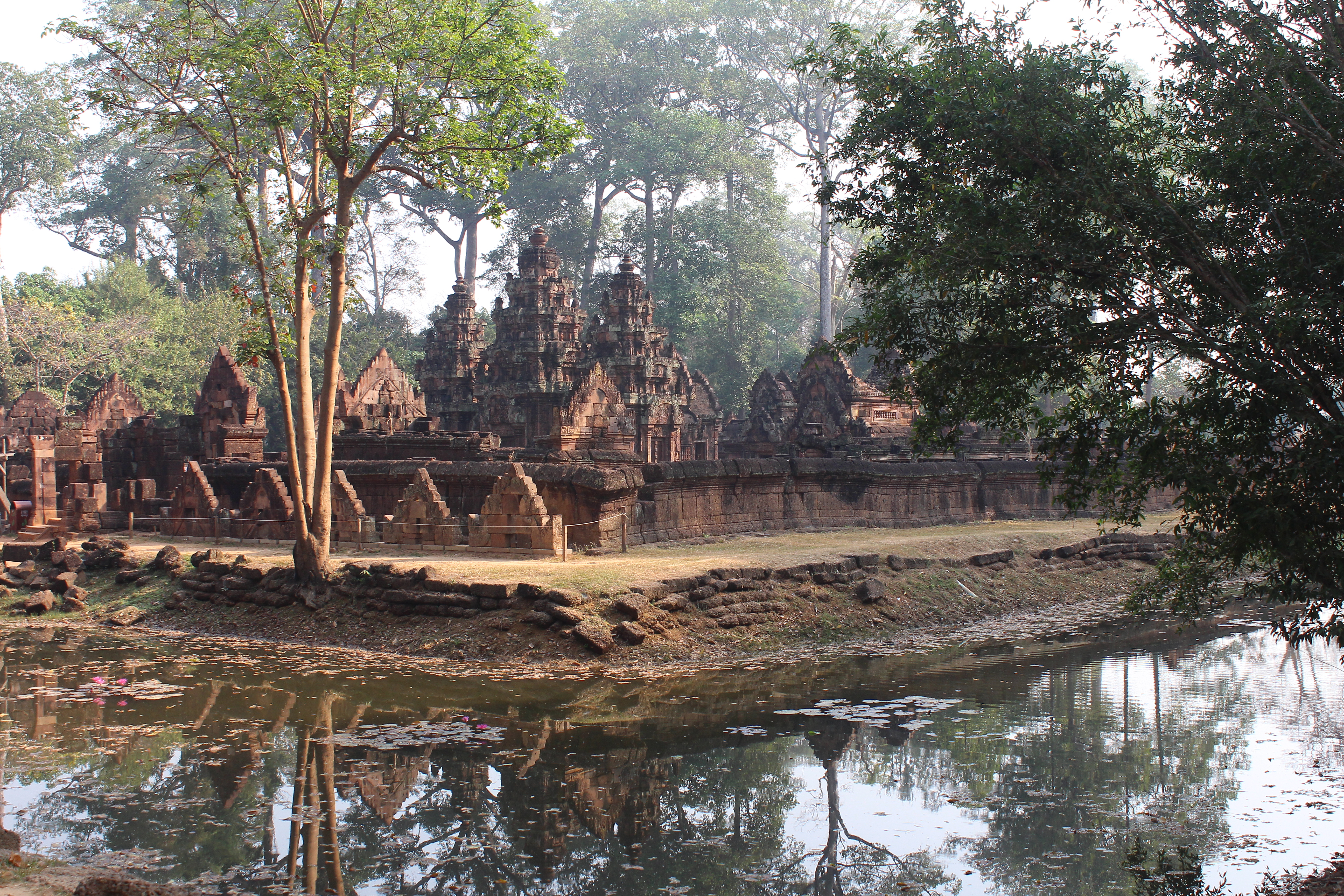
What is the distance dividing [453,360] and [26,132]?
20.8 m

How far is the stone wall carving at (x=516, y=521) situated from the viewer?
13742 mm

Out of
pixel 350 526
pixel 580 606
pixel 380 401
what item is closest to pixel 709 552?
pixel 580 606

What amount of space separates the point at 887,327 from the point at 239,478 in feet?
49.6

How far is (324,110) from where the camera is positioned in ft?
40.1

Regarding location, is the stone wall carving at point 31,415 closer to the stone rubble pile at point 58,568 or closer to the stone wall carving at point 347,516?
the stone rubble pile at point 58,568

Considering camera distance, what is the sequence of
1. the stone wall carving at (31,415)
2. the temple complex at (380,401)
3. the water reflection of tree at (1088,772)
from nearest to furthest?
1. the water reflection of tree at (1088,772)
2. the temple complex at (380,401)
3. the stone wall carving at (31,415)

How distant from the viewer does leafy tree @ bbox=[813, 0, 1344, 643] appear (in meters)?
6.33

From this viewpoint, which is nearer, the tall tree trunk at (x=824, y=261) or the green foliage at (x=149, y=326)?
the green foliage at (x=149, y=326)

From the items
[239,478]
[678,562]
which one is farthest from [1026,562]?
[239,478]

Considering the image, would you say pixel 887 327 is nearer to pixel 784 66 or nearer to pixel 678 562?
pixel 678 562

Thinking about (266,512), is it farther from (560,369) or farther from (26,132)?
(26,132)

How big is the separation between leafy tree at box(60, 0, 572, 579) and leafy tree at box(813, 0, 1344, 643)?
237 inches

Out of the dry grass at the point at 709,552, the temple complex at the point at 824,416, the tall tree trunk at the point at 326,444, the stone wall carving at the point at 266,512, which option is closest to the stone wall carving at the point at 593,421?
the temple complex at the point at 824,416

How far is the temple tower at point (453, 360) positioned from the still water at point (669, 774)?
94.5ft
